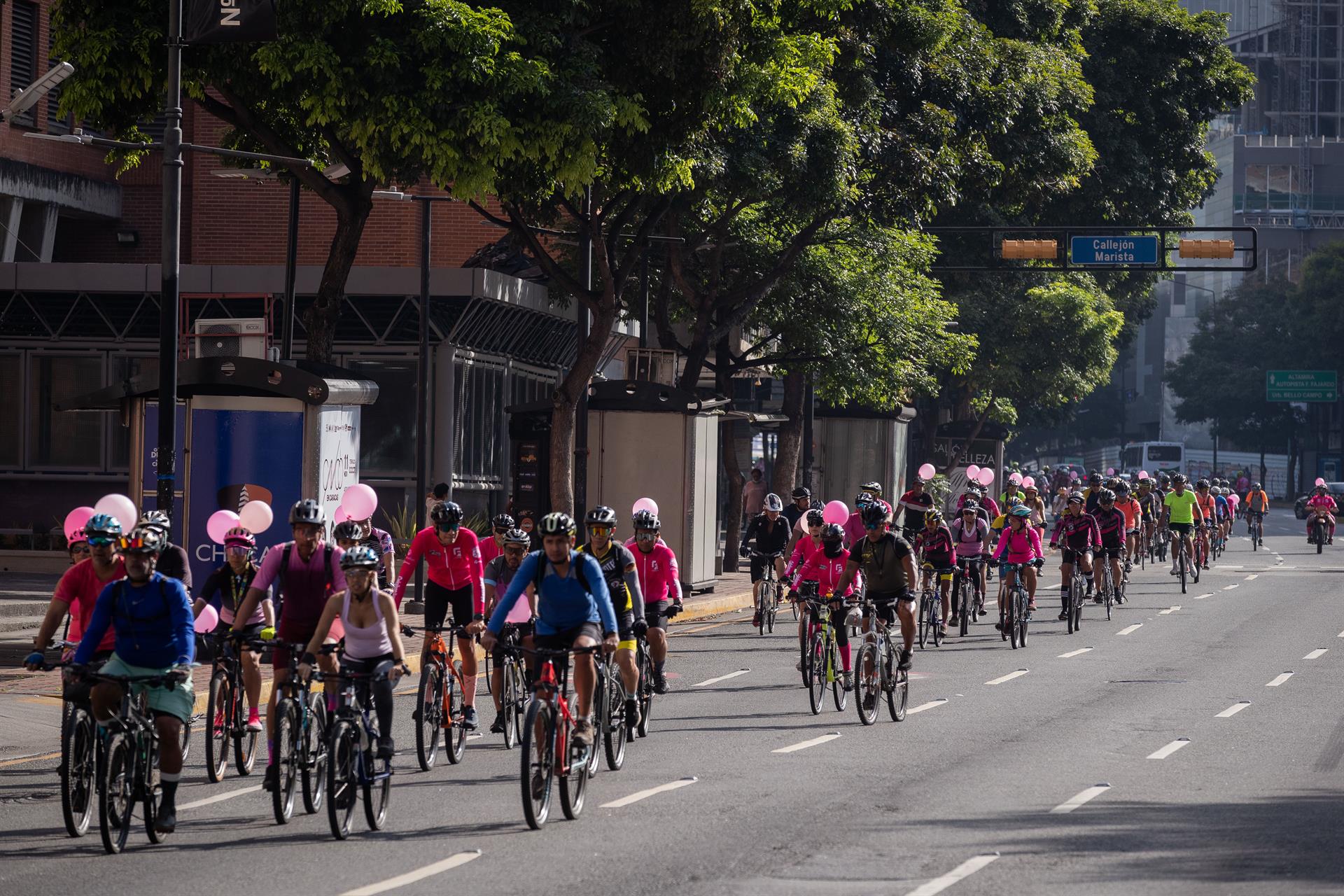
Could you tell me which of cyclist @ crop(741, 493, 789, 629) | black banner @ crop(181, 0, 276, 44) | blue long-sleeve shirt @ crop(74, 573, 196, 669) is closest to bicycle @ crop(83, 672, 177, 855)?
blue long-sleeve shirt @ crop(74, 573, 196, 669)

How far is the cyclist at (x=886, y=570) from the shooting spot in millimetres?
17281

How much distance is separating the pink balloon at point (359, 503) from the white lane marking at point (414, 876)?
21.0 ft

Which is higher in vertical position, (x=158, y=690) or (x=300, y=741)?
(x=158, y=690)

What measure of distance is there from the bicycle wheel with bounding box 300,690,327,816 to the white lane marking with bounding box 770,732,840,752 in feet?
13.9

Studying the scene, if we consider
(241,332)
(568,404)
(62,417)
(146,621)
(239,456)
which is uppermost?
(241,332)

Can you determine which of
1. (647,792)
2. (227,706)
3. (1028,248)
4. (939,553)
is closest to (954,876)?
(647,792)

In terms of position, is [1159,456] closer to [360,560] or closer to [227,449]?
[227,449]

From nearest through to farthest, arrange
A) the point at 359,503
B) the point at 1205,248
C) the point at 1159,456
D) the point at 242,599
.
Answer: the point at 242,599, the point at 359,503, the point at 1205,248, the point at 1159,456

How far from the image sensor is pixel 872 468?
4844 centimetres

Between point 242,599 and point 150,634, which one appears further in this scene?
point 242,599

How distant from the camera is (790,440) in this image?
3800cm

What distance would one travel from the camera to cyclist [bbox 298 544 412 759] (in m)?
11.5

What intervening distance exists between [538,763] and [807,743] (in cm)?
452

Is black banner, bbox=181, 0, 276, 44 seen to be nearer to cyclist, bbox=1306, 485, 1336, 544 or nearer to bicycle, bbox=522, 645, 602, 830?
bicycle, bbox=522, 645, 602, 830
